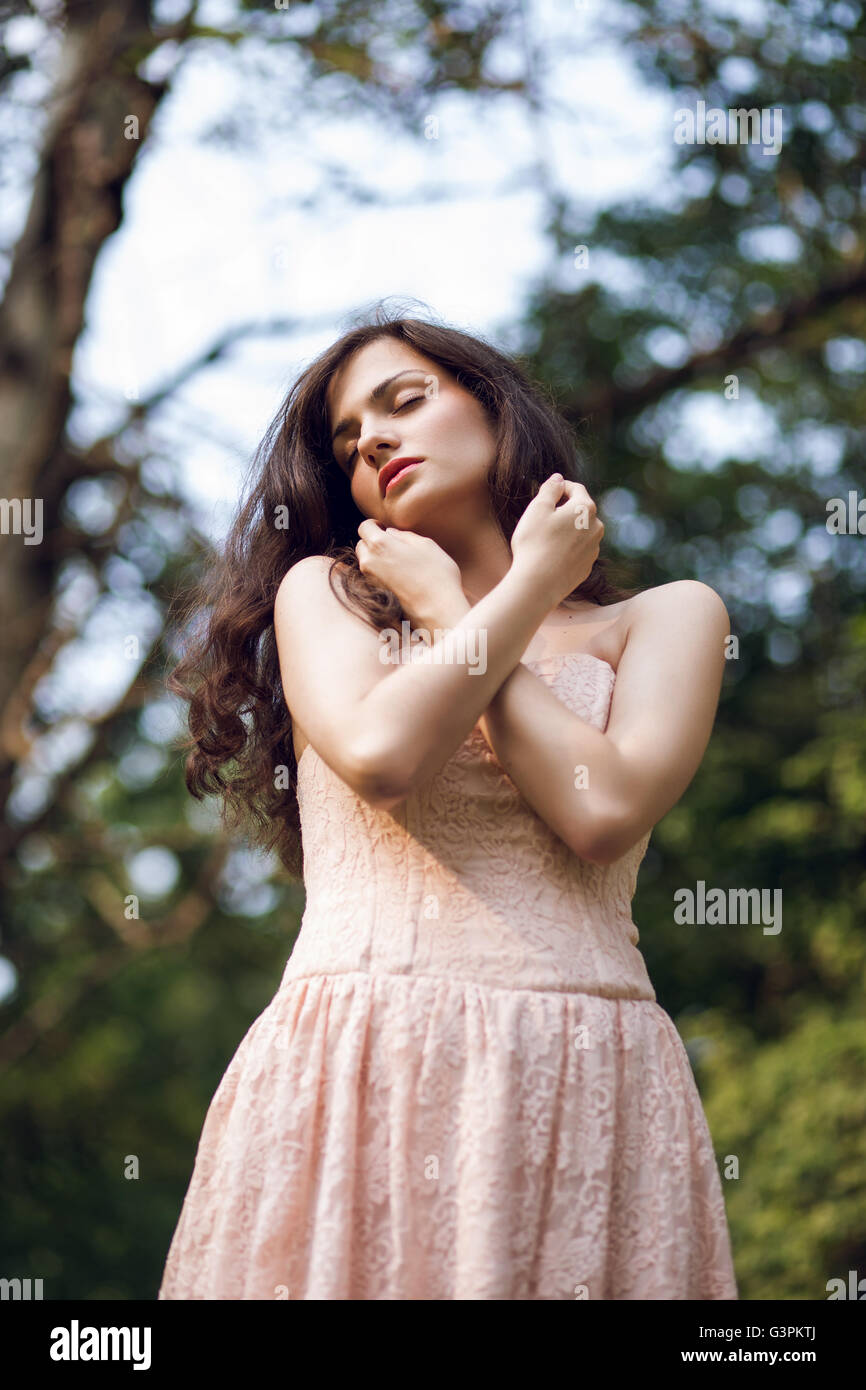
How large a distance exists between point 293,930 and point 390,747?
28.1ft

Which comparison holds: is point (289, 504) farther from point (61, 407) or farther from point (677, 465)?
point (677, 465)

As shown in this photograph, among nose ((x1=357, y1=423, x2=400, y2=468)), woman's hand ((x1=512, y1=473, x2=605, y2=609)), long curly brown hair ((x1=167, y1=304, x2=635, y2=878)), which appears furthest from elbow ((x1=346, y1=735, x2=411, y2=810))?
nose ((x1=357, y1=423, x2=400, y2=468))

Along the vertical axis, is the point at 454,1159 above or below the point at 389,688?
below

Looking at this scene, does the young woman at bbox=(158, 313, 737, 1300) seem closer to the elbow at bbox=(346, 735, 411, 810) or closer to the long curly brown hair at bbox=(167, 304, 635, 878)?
the elbow at bbox=(346, 735, 411, 810)

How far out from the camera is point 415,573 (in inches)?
84.7

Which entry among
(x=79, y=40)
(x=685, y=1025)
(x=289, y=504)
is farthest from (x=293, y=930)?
(x=289, y=504)

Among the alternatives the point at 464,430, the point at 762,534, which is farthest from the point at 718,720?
the point at 464,430

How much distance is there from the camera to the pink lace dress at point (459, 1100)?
6.03 ft

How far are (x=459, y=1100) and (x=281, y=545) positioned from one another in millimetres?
1080

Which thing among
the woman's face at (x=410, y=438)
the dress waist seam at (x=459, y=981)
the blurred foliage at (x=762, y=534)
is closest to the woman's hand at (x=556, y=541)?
the woman's face at (x=410, y=438)

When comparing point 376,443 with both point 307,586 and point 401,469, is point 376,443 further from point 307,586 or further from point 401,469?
point 307,586

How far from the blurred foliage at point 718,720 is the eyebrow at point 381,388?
14.1ft
